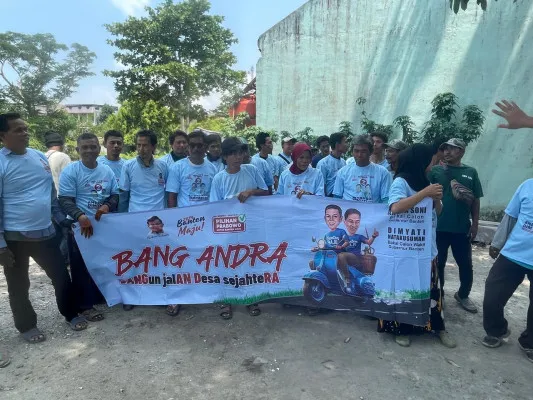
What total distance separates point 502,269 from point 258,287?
2.22 meters

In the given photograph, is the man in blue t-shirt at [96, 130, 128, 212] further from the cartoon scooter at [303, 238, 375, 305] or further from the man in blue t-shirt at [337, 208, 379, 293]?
the man in blue t-shirt at [337, 208, 379, 293]

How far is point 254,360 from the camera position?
318 cm

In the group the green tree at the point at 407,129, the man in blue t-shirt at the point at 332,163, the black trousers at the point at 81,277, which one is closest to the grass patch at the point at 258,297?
the black trousers at the point at 81,277

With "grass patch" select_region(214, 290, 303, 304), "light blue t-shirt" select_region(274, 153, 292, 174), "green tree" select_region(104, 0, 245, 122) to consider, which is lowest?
"grass patch" select_region(214, 290, 303, 304)

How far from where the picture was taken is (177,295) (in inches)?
154

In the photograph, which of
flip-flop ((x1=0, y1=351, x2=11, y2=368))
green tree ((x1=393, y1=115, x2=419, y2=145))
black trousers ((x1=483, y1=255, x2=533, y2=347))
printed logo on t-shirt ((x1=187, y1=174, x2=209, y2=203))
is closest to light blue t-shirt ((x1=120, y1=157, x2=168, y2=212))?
printed logo on t-shirt ((x1=187, y1=174, x2=209, y2=203))

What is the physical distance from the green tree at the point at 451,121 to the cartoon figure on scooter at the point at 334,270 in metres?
5.32

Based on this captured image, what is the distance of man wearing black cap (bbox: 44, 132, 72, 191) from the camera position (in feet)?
17.8

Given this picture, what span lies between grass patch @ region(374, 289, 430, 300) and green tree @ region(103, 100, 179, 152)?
68.9 feet

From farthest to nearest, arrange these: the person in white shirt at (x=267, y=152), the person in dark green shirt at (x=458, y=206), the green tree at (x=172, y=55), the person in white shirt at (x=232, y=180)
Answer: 1. the green tree at (x=172, y=55)
2. the person in white shirt at (x=267, y=152)
3. the person in dark green shirt at (x=458, y=206)
4. the person in white shirt at (x=232, y=180)

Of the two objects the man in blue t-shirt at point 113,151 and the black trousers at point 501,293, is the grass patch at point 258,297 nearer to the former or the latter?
the black trousers at point 501,293

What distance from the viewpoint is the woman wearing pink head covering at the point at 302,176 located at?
4.18 m

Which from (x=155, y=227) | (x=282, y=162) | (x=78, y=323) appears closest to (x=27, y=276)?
(x=78, y=323)

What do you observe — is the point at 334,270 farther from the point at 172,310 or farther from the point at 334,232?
the point at 172,310
